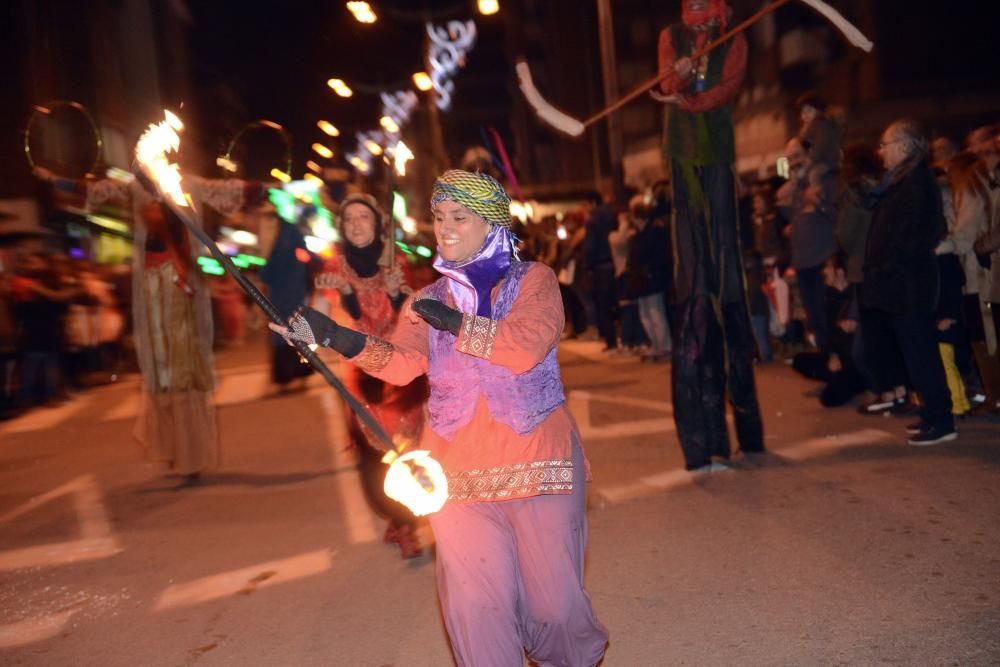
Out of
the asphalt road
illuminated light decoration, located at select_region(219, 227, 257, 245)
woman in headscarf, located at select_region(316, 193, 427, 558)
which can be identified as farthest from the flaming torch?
illuminated light decoration, located at select_region(219, 227, 257, 245)

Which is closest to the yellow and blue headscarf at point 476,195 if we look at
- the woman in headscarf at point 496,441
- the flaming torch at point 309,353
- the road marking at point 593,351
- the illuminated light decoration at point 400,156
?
the woman in headscarf at point 496,441

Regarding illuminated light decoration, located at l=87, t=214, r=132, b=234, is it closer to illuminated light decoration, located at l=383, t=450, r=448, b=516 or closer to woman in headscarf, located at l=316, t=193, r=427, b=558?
woman in headscarf, located at l=316, t=193, r=427, b=558

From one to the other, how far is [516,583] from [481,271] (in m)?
0.97

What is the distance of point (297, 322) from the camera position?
324 cm

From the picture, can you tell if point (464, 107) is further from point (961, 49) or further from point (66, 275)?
point (66, 275)

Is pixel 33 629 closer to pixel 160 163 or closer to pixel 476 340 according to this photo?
pixel 160 163

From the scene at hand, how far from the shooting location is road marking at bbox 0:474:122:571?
6184 mm

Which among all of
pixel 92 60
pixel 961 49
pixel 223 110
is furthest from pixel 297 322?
pixel 223 110

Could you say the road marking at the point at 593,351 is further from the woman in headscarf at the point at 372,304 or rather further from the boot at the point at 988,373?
the woman in headscarf at the point at 372,304

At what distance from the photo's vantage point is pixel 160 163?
3.31 m

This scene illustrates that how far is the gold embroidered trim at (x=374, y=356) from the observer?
134 inches

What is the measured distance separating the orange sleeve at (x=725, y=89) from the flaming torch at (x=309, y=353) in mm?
4047

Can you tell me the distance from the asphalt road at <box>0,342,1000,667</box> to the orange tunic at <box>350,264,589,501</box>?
3.60 ft

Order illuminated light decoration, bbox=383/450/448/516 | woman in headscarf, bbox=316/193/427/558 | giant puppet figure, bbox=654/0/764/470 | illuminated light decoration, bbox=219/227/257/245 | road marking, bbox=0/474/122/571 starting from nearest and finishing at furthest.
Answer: illuminated light decoration, bbox=383/450/448/516
woman in headscarf, bbox=316/193/427/558
road marking, bbox=0/474/122/571
giant puppet figure, bbox=654/0/764/470
illuminated light decoration, bbox=219/227/257/245
